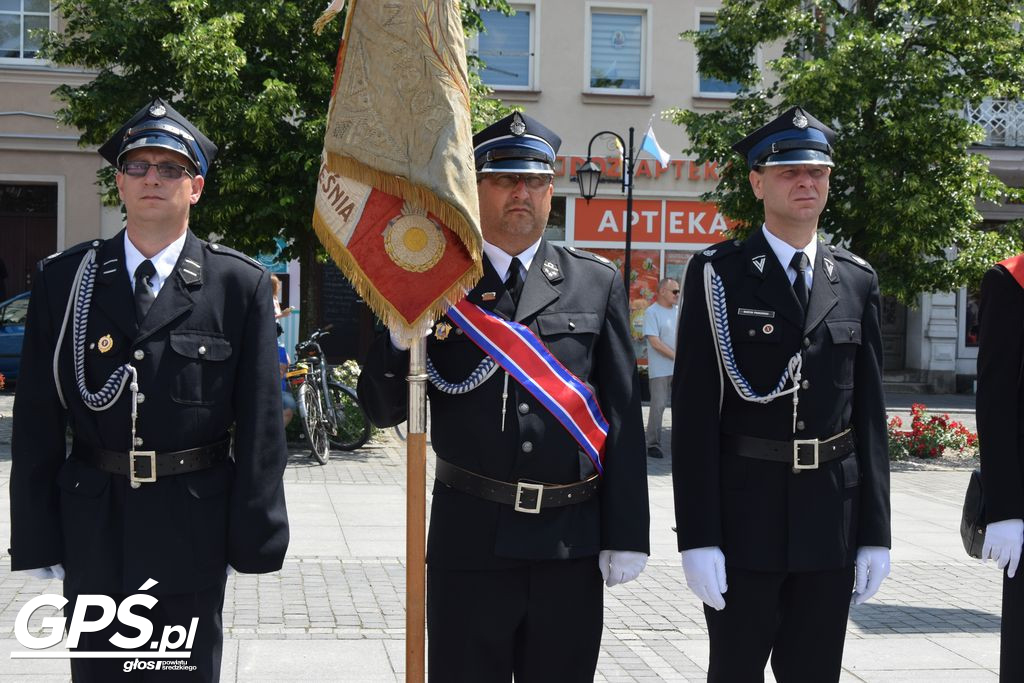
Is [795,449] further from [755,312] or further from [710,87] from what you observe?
[710,87]

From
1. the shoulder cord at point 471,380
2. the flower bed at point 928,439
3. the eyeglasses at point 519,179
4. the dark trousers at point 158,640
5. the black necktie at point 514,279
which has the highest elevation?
the eyeglasses at point 519,179

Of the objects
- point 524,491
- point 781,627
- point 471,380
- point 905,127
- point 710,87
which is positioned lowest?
point 781,627

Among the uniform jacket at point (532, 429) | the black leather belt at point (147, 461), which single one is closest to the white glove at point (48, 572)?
the black leather belt at point (147, 461)

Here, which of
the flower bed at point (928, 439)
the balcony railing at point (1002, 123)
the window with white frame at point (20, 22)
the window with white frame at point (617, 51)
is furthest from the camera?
the balcony railing at point (1002, 123)

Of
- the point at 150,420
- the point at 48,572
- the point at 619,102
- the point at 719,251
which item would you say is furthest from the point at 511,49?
the point at 48,572

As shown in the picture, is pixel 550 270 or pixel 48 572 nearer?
pixel 48 572

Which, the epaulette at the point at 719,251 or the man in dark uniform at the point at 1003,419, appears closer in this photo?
the man in dark uniform at the point at 1003,419

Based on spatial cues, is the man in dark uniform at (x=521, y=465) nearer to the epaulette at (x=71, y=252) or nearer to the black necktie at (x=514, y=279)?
the black necktie at (x=514, y=279)

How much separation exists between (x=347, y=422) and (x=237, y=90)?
149 inches

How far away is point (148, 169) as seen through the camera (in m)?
3.62

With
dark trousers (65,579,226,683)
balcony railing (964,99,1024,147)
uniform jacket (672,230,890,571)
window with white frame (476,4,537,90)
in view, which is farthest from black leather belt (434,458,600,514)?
balcony railing (964,99,1024,147)

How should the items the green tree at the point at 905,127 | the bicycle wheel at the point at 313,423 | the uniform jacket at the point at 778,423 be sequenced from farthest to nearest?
the green tree at the point at 905,127
the bicycle wheel at the point at 313,423
the uniform jacket at the point at 778,423

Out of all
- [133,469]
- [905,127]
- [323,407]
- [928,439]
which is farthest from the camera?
[928,439]

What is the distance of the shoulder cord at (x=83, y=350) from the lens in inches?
140
